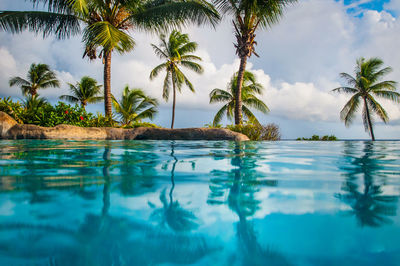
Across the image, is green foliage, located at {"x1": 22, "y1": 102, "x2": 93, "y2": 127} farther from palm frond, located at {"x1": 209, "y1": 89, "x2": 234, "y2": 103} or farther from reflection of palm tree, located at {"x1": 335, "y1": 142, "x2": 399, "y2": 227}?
reflection of palm tree, located at {"x1": 335, "y1": 142, "x2": 399, "y2": 227}

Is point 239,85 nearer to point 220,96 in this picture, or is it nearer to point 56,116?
point 220,96

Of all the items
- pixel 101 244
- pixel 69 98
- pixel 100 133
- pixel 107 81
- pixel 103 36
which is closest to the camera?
Result: pixel 101 244

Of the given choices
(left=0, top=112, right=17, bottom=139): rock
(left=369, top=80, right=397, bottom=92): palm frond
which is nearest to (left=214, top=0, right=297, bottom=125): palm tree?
(left=0, top=112, right=17, bottom=139): rock

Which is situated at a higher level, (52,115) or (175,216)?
(52,115)

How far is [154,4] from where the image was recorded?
10633 mm

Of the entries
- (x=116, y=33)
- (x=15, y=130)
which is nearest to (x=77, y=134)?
(x=15, y=130)

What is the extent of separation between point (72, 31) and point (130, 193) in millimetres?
11732

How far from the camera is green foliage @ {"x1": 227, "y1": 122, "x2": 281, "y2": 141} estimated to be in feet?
32.9

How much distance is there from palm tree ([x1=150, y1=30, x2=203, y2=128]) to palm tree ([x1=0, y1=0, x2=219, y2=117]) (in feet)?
16.6

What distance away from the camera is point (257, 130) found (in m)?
10.7

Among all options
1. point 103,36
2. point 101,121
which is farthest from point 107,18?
point 101,121

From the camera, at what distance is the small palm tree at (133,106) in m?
16.3

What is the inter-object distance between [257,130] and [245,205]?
32.7ft

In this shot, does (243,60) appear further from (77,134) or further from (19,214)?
(19,214)
